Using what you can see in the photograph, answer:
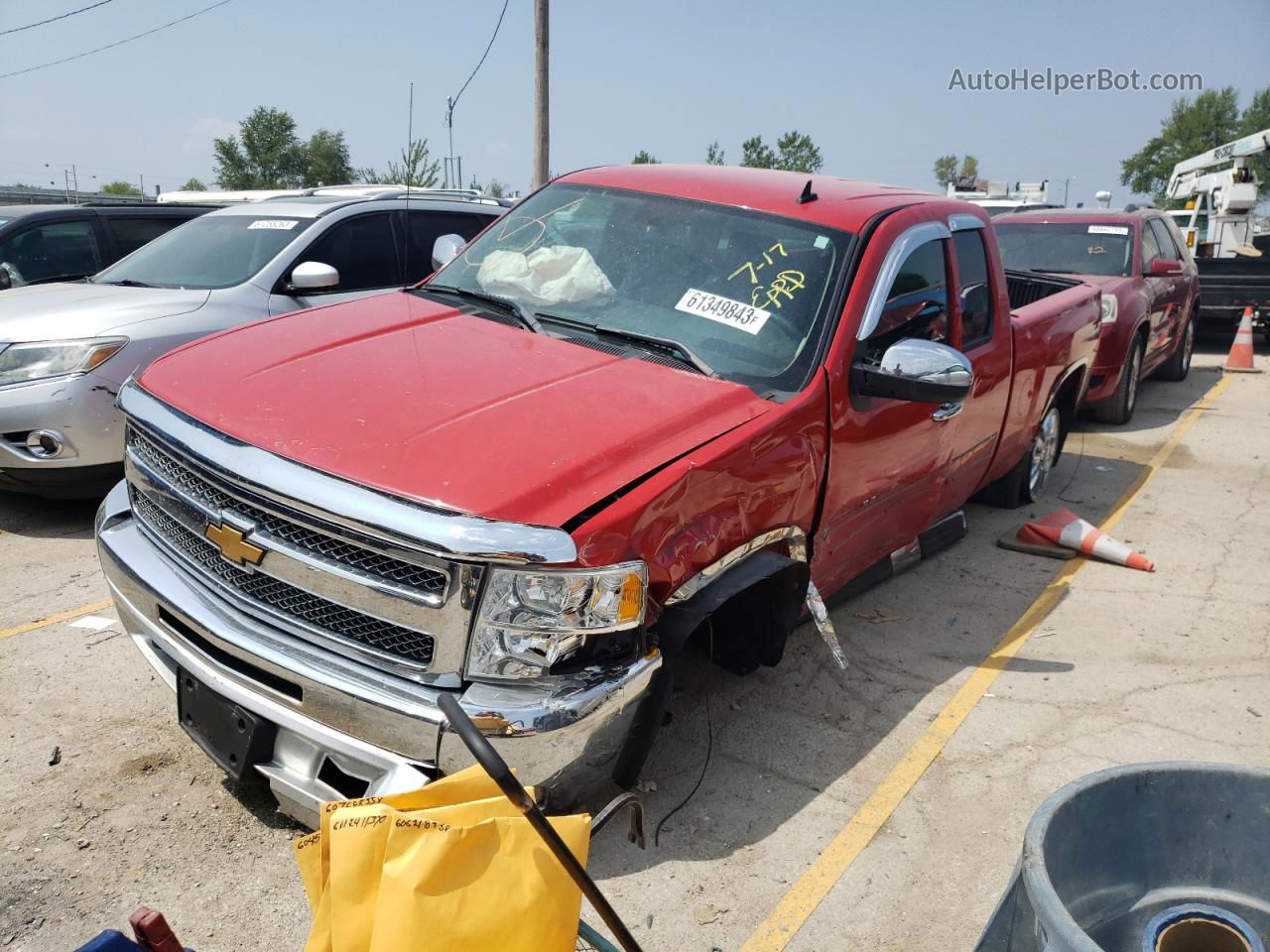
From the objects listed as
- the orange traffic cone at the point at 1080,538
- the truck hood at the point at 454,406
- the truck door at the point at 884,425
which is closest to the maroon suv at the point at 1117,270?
the orange traffic cone at the point at 1080,538

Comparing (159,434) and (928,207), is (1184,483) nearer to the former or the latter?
(928,207)

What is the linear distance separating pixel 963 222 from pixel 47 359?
4704 mm

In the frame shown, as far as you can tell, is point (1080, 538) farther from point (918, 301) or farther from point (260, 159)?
point (260, 159)

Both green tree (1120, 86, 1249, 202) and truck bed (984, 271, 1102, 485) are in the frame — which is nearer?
truck bed (984, 271, 1102, 485)

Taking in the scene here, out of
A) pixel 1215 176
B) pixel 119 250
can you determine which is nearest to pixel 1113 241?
pixel 119 250

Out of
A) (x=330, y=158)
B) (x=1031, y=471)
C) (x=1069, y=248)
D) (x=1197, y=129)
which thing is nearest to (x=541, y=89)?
(x=1069, y=248)

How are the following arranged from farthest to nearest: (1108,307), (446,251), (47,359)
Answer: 1. (1108,307)
2. (47,359)
3. (446,251)

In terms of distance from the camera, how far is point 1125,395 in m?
9.32

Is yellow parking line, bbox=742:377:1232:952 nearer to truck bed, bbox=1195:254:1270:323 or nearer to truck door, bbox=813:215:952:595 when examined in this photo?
truck door, bbox=813:215:952:595

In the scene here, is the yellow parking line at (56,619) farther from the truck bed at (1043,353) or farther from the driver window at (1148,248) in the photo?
the driver window at (1148,248)

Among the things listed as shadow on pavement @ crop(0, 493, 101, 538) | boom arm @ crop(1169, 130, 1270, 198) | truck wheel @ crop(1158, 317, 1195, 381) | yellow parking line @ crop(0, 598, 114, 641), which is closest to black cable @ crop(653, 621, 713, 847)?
yellow parking line @ crop(0, 598, 114, 641)

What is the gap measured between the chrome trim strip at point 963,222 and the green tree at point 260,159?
4470 centimetres

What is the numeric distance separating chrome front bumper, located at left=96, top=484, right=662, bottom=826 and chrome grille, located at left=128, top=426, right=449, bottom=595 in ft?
0.83

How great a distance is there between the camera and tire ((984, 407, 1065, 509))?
6.54 metres
